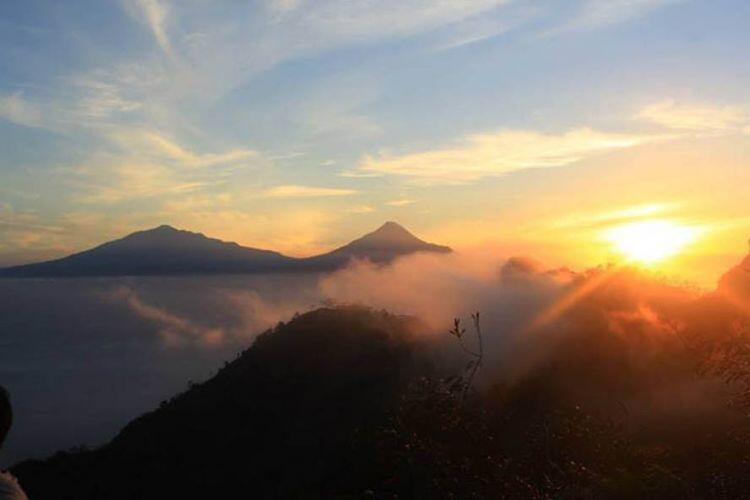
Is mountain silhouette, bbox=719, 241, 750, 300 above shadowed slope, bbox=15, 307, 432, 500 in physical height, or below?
above

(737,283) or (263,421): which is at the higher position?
(737,283)

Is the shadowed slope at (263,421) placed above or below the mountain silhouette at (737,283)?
below

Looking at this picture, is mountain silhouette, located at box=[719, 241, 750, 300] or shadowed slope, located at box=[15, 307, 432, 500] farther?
shadowed slope, located at box=[15, 307, 432, 500]

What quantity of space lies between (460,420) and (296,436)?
1335 inches

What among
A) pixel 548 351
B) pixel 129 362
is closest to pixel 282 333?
pixel 548 351

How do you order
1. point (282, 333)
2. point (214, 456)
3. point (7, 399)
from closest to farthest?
point (7, 399) → point (214, 456) → point (282, 333)

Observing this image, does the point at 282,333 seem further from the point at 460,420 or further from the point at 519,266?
the point at 519,266

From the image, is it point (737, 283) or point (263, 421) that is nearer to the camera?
point (737, 283)

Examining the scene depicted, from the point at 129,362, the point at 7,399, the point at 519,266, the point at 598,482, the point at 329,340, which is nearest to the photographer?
the point at 7,399

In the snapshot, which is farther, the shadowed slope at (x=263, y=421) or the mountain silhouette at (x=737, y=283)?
the shadowed slope at (x=263, y=421)

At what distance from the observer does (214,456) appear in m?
42.0

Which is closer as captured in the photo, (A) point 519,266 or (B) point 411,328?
(B) point 411,328

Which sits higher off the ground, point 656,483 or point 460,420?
point 460,420

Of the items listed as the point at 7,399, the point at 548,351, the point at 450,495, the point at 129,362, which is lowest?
the point at 129,362
